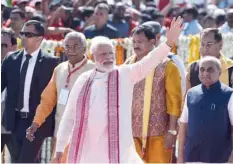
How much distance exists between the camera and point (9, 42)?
41.3 feet

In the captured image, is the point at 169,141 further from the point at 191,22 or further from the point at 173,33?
the point at 191,22

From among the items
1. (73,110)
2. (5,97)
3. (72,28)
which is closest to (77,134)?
(73,110)

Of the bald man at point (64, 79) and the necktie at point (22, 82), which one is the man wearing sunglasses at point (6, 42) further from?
the bald man at point (64, 79)

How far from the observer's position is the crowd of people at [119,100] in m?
8.84

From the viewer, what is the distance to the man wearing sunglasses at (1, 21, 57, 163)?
1137cm

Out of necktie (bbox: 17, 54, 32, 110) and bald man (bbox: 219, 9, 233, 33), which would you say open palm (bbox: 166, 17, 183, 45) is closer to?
necktie (bbox: 17, 54, 32, 110)

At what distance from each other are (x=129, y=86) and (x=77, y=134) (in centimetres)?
60

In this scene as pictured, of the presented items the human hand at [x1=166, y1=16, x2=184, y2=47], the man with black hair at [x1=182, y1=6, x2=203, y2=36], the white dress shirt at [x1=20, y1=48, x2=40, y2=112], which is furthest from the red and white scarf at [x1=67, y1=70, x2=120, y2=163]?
the man with black hair at [x1=182, y1=6, x2=203, y2=36]

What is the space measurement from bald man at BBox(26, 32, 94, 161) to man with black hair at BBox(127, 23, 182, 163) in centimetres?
62

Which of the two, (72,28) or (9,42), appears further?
(72,28)

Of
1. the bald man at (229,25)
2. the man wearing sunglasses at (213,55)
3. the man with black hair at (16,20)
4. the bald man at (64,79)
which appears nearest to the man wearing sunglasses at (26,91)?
the bald man at (64,79)

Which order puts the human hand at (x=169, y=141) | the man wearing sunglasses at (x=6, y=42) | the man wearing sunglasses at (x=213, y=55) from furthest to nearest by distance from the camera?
the man wearing sunglasses at (x=6, y=42) < the man wearing sunglasses at (x=213, y=55) < the human hand at (x=169, y=141)

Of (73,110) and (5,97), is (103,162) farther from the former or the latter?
(5,97)

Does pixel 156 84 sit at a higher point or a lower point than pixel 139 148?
higher
